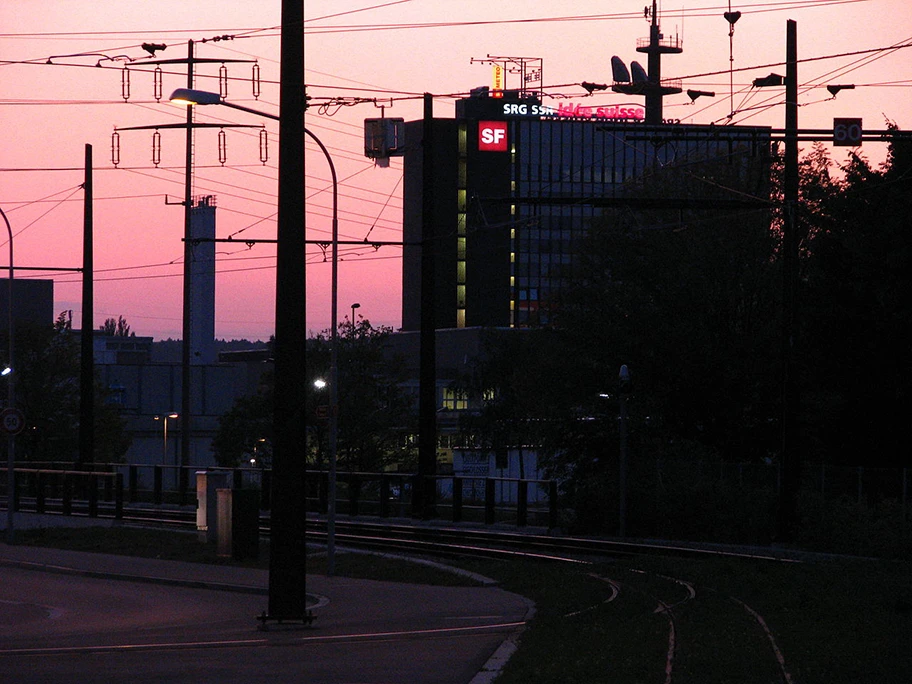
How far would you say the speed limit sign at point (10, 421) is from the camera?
31.2 m

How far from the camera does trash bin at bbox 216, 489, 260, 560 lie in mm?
25828

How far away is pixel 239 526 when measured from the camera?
2580 cm

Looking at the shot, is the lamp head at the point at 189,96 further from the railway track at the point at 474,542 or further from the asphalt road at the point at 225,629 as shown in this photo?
the railway track at the point at 474,542

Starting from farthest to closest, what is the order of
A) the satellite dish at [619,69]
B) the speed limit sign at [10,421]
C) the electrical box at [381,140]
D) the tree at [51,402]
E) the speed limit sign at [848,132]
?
the satellite dish at [619,69] < the tree at [51,402] < the electrical box at [381,140] < the speed limit sign at [10,421] < the speed limit sign at [848,132]

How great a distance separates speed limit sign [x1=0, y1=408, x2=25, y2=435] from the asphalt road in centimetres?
615

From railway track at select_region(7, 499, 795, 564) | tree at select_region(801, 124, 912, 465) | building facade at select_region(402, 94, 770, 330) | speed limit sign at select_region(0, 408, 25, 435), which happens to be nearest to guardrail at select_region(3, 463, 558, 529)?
railway track at select_region(7, 499, 795, 564)

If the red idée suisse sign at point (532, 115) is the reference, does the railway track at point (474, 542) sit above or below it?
below

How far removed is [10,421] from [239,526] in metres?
8.18

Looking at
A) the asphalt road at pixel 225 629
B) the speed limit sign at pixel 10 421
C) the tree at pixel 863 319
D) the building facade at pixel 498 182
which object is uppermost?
the building facade at pixel 498 182

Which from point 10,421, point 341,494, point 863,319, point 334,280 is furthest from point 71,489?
point 863,319

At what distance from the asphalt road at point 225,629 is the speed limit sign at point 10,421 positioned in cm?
615

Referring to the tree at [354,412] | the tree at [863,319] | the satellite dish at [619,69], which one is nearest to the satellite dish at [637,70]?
the satellite dish at [619,69]

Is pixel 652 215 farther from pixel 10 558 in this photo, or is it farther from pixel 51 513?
pixel 10 558

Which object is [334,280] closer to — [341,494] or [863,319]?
[863,319]
